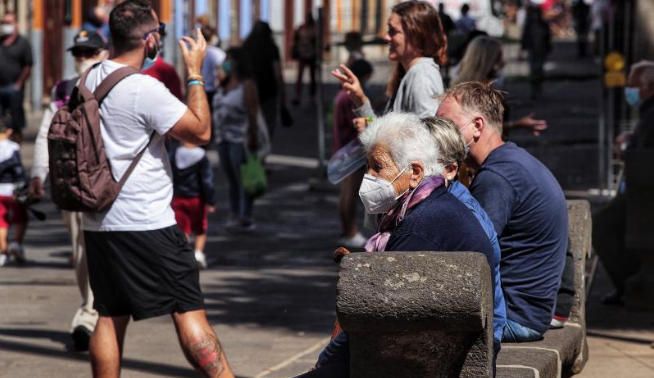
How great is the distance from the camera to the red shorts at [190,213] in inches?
470

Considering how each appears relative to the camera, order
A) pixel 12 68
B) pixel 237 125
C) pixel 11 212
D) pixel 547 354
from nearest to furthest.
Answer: pixel 547 354 < pixel 11 212 < pixel 237 125 < pixel 12 68

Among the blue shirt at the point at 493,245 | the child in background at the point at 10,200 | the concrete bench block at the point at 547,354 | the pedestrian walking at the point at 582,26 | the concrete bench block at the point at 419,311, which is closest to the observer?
the concrete bench block at the point at 419,311

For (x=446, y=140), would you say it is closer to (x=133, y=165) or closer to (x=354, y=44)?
(x=133, y=165)

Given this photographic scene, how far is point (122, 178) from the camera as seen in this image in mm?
6797

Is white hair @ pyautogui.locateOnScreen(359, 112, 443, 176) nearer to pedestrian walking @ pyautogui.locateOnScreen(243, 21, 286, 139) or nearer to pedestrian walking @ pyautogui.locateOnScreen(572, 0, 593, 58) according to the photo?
pedestrian walking @ pyautogui.locateOnScreen(243, 21, 286, 139)

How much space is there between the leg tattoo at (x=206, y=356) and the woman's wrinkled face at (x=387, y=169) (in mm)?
1488

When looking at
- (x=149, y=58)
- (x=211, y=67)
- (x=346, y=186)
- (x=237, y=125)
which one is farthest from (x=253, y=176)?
(x=149, y=58)

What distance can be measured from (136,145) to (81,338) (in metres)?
2.24

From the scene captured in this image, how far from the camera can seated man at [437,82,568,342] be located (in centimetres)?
641

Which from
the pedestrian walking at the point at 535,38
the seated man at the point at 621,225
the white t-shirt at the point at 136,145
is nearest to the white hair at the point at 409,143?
the white t-shirt at the point at 136,145

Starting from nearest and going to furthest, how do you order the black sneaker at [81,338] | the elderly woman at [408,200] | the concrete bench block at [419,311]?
the concrete bench block at [419,311]
the elderly woman at [408,200]
the black sneaker at [81,338]

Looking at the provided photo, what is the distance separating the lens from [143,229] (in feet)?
22.2

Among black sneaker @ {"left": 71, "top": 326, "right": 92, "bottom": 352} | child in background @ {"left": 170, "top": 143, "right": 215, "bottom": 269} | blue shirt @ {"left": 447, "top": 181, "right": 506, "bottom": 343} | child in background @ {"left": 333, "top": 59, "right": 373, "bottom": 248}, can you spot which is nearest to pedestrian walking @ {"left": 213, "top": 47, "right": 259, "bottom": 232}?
child in background @ {"left": 333, "top": 59, "right": 373, "bottom": 248}

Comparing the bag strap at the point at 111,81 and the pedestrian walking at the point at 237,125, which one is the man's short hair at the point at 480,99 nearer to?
A: the bag strap at the point at 111,81
